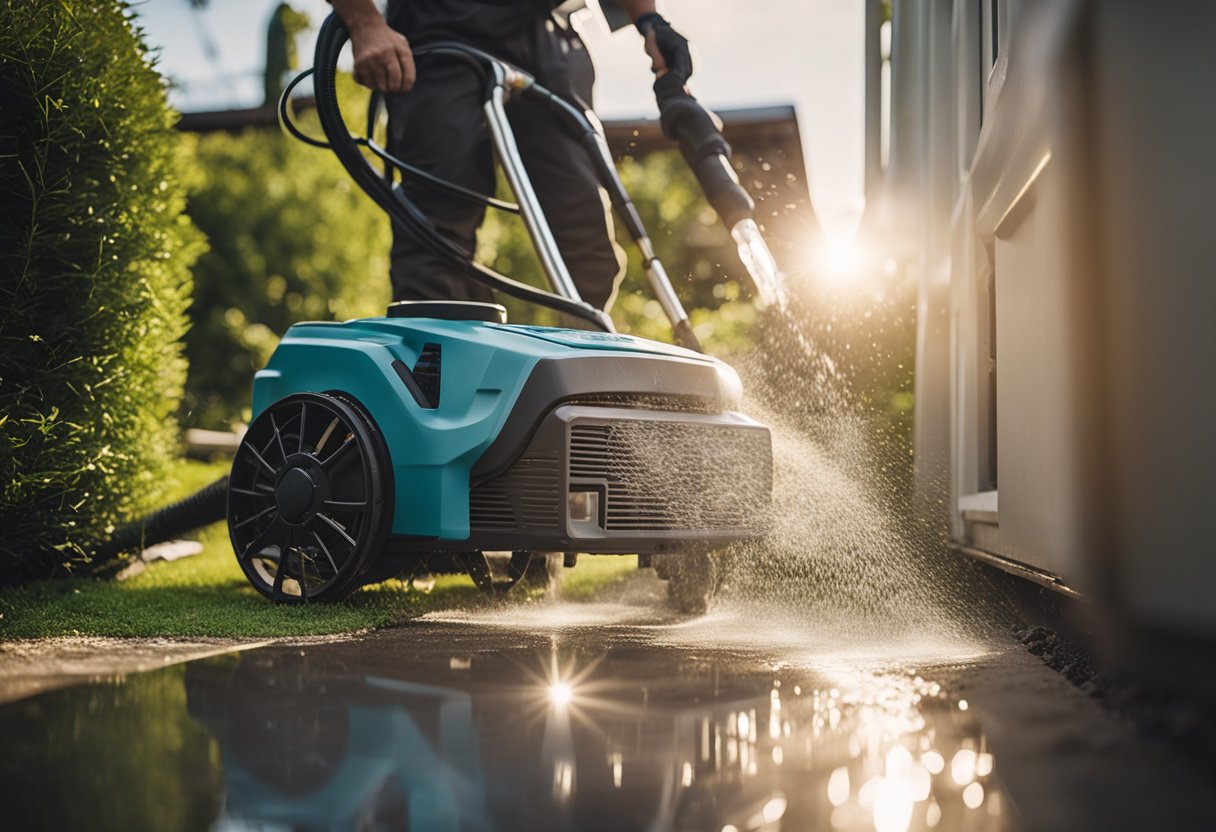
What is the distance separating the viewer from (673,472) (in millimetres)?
3422

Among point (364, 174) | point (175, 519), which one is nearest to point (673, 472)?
point (364, 174)

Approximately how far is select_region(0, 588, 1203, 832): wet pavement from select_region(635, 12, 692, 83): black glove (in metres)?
2.20

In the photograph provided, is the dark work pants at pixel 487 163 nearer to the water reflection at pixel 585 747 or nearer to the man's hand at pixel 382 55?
the man's hand at pixel 382 55

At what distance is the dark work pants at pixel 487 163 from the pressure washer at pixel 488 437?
0.14 meters

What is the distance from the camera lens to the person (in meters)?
4.18

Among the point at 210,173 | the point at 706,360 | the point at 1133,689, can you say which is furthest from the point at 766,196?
the point at 210,173

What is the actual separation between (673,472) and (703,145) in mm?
1252

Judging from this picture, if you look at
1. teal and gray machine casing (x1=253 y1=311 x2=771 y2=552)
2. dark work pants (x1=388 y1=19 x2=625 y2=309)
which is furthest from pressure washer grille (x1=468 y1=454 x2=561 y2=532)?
dark work pants (x1=388 y1=19 x2=625 y2=309)

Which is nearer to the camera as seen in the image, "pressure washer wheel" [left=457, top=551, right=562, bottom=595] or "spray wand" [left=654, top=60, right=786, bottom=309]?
"pressure washer wheel" [left=457, top=551, right=562, bottom=595]

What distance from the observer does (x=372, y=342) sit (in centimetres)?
365

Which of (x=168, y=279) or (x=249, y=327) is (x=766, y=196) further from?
(x=249, y=327)

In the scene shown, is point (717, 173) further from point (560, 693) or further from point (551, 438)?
point (560, 693)

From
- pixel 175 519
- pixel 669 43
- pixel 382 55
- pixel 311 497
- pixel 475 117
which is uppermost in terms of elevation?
pixel 669 43

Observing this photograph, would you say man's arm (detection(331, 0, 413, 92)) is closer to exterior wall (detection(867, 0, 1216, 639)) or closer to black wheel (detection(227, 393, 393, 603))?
black wheel (detection(227, 393, 393, 603))
